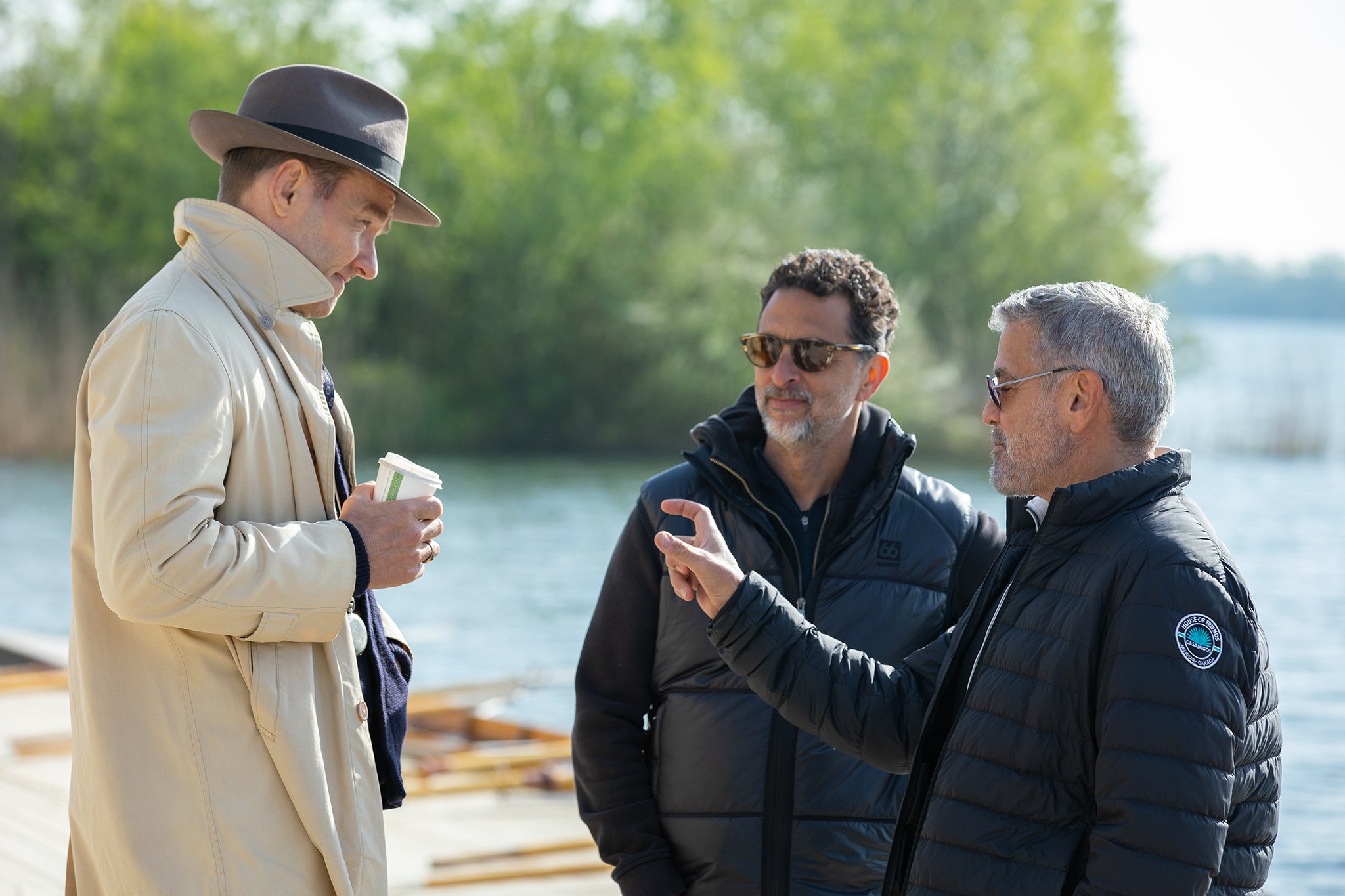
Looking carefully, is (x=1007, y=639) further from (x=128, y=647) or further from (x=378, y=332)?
(x=378, y=332)

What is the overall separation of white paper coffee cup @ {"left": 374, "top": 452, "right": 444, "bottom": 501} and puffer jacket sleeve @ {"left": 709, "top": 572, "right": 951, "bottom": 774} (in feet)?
1.76

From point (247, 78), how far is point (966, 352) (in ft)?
52.3

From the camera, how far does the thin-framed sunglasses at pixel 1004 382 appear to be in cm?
188

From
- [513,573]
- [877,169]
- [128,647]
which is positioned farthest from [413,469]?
[877,169]

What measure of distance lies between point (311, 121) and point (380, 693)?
94 cm

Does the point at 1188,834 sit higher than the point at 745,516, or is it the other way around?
the point at 745,516

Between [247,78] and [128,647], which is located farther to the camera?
[247,78]

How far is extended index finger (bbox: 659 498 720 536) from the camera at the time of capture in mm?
2176

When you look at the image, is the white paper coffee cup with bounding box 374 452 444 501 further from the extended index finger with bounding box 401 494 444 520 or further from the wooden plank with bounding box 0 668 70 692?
the wooden plank with bounding box 0 668 70 692

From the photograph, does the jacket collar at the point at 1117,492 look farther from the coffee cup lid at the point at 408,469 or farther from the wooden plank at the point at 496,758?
the wooden plank at the point at 496,758

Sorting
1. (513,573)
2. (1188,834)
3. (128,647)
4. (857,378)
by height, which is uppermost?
(857,378)

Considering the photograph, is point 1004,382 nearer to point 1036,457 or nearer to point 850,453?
point 1036,457

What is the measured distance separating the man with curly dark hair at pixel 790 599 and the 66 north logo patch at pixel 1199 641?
0.91 metres

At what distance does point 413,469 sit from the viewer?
2.02 meters
